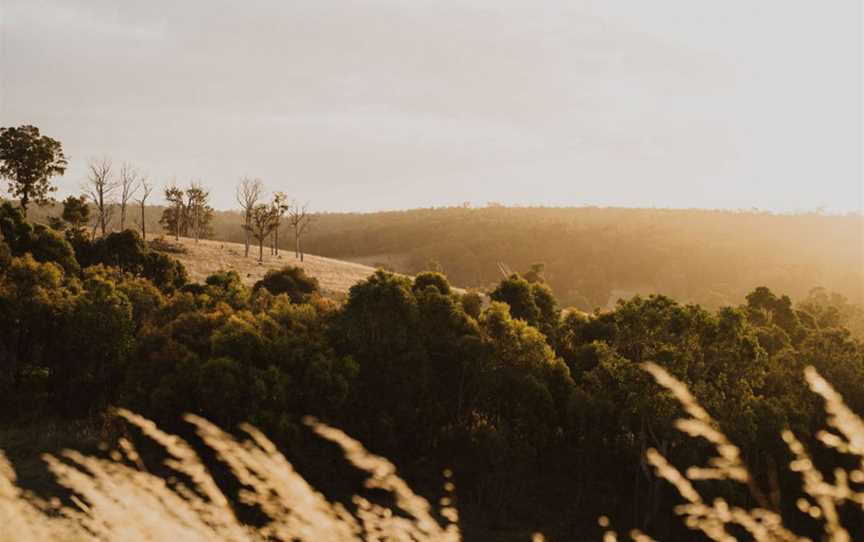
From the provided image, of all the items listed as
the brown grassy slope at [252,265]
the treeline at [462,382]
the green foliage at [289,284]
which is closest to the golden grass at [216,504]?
the treeline at [462,382]

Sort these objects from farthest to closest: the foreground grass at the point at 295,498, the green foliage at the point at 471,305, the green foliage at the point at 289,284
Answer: the green foliage at the point at 289,284
the green foliage at the point at 471,305
the foreground grass at the point at 295,498

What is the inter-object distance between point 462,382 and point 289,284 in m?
28.7

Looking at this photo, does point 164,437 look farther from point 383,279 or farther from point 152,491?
point 383,279

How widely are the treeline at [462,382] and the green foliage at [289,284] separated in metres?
16.3

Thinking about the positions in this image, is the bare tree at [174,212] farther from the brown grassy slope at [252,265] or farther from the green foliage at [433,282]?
the green foliage at [433,282]

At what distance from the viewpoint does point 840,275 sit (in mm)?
173500

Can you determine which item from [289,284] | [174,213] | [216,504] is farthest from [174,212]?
[216,504]

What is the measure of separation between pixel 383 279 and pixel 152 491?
3302 cm

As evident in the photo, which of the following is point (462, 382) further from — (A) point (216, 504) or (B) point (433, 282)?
(A) point (216, 504)

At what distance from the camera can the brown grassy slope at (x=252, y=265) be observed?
83.6 metres

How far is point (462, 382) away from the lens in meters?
37.5

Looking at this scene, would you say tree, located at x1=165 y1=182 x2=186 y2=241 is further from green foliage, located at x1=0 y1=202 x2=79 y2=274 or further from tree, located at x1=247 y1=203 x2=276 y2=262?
green foliage, located at x1=0 y1=202 x2=79 y2=274

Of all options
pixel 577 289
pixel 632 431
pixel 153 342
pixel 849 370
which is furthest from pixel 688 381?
pixel 577 289

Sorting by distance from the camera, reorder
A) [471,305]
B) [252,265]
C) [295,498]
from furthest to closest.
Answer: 1. [252,265]
2. [471,305]
3. [295,498]
